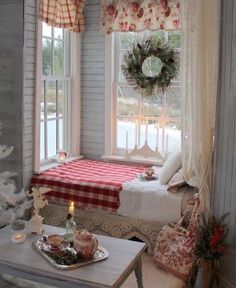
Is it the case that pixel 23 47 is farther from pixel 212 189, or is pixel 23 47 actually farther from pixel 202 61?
pixel 212 189

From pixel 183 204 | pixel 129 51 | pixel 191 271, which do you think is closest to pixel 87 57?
pixel 129 51

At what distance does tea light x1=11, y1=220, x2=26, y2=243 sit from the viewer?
2.56m

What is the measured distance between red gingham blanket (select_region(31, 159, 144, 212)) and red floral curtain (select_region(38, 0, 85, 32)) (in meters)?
1.48

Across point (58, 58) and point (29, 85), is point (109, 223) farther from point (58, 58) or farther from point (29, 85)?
point (58, 58)

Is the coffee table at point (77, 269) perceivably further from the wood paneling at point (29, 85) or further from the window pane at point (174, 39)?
the window pane at point (174, 39)

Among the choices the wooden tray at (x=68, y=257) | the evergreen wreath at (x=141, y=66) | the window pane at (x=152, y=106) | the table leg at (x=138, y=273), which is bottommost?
the table leg at (x=138, y=273)

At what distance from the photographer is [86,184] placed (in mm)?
3564

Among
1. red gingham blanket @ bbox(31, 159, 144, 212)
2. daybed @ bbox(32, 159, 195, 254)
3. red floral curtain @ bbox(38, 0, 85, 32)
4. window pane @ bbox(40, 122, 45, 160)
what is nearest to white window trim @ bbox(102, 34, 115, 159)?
red floral curtain @ bbox(38, 0, 85, 32)

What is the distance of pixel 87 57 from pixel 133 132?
1.02m

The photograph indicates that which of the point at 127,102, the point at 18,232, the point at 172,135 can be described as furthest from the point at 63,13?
the point at 18,232

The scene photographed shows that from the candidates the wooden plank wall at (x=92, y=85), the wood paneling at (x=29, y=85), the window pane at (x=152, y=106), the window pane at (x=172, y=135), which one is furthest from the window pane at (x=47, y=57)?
the window pane at (x=172, y=135)

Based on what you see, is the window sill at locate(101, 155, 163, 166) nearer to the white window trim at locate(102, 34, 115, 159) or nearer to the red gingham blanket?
the white window trim at locate(102, 34, 115, 159)

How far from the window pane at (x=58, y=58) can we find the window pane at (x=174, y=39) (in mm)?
1209

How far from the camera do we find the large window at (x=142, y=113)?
4.09 meters
